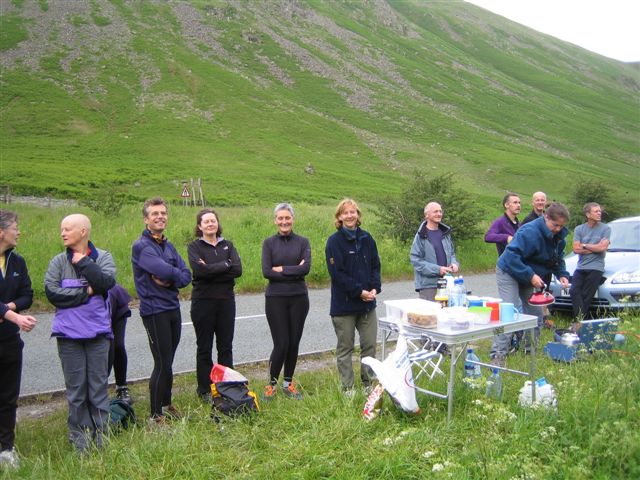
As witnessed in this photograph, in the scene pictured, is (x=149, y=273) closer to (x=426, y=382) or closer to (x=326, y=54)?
(x=426, y=382)

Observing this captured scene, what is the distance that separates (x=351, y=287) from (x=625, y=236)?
23.9 ft

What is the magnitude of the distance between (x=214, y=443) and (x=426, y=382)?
2302 millimetres

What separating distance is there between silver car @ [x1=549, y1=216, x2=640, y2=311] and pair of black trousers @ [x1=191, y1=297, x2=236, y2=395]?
5.06 m

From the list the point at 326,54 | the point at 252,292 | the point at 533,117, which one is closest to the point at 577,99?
the point at 533,117

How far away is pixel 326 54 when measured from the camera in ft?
343

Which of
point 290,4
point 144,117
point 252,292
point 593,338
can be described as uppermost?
point 290,4

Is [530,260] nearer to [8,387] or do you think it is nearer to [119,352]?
[119,352]

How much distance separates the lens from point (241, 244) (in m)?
16.0

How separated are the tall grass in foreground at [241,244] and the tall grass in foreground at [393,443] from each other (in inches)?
308

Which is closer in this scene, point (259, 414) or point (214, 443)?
point (214, 443)

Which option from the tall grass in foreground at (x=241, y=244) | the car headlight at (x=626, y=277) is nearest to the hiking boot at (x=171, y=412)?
the tall grass in foreground at (x=241, y=244)

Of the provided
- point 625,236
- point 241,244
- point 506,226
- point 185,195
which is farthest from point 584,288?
point 185,195

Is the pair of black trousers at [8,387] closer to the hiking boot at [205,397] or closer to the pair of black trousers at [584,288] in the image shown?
the hiking boot at [205,397]

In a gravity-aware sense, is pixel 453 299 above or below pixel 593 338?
above
